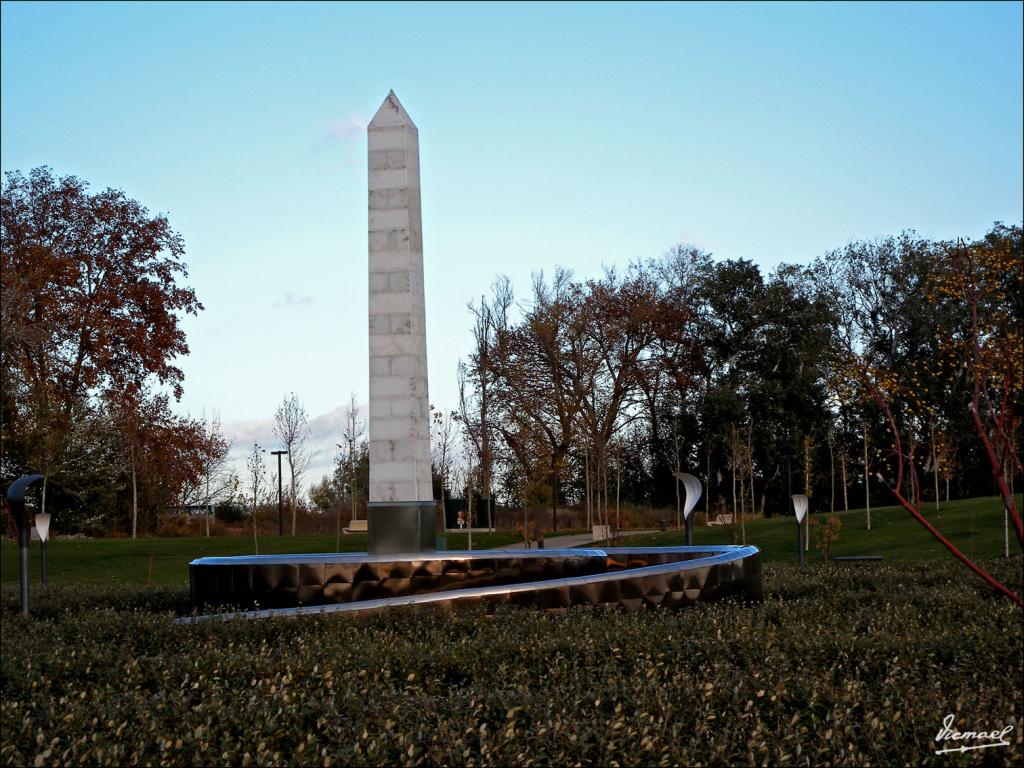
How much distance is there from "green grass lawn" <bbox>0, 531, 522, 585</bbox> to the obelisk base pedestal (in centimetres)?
989

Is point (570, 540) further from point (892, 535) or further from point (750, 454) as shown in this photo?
point (892, 535)

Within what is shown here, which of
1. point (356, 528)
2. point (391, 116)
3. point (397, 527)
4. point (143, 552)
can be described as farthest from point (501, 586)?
point (356, 528)

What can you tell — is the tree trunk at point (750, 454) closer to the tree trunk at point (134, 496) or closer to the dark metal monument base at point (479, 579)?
the dark metal monument base at point (479, 579)

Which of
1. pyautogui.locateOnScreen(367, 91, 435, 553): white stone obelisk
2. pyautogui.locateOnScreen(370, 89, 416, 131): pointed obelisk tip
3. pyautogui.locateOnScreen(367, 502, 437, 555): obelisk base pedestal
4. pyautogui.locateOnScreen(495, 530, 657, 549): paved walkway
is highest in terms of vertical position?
pyautogui.locateOnScreen(370, 89, 416, 131): pointed obelisk tip

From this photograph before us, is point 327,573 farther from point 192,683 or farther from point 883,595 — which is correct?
point 883,595

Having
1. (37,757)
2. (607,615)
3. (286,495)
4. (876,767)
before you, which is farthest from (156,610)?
(286,495)

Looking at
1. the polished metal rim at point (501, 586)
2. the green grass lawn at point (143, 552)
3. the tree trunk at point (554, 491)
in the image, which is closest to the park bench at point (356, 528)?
the green grass lawn at point (143, 552)

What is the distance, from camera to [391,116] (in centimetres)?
1427

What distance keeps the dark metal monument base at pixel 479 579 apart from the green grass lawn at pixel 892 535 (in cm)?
1155

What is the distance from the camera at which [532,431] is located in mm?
42188

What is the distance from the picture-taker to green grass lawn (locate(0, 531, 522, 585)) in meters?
23.8

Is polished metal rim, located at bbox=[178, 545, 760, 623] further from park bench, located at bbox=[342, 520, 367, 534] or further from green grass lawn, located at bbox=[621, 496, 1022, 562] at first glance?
park bench, located at bbox=[342, 520, 367, 534]

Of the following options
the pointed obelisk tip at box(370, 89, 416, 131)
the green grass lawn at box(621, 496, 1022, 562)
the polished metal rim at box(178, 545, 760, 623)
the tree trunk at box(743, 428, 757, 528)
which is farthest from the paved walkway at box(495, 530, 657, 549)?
the pointed obelisk tip at box(370, 89, 416, 131)

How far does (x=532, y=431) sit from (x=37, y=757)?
3720 centimetres
